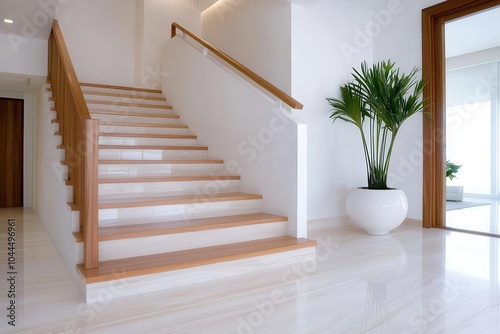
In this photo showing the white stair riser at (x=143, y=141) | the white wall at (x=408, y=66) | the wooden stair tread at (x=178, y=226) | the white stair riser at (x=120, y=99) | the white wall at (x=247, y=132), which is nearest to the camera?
the wooden stair tread at (x=178, y=226)

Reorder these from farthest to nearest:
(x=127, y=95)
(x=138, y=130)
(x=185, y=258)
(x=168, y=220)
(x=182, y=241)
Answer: (x=127, y=95)
(x=138, y=130)
(x=168, y=220)
(x=182, y=241)
(x=185, y=258)

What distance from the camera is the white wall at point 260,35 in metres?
3.94

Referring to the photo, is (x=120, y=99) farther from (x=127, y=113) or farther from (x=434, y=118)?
(x=434, y=118)

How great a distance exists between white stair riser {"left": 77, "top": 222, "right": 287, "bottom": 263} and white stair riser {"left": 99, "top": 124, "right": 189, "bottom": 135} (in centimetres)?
209

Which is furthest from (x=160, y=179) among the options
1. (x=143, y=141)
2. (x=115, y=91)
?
(x=115, y=91)

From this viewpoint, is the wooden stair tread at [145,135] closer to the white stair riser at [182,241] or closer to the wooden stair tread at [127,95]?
the wooden stair tread at [127,95]

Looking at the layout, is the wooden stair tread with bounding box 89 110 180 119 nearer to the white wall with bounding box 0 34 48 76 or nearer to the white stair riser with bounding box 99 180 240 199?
the white wall with bounding box 0 34 48 76

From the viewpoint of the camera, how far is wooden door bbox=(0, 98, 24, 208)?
19.9ft

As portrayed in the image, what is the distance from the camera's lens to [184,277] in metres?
2.27

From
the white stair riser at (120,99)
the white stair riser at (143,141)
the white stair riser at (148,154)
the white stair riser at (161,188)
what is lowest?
the white stair riser at (161,188)

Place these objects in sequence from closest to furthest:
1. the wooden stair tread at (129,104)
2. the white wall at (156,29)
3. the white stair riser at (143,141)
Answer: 1. the white stair riser at (143,141)
2. the wooden stair tread at (129,104)
3. the white wall at (156,29)

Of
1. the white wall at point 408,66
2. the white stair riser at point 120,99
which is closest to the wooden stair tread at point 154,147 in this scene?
the white stair riser at point 120,99

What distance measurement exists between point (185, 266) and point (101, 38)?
5.55 meters

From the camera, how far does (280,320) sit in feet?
5.84
